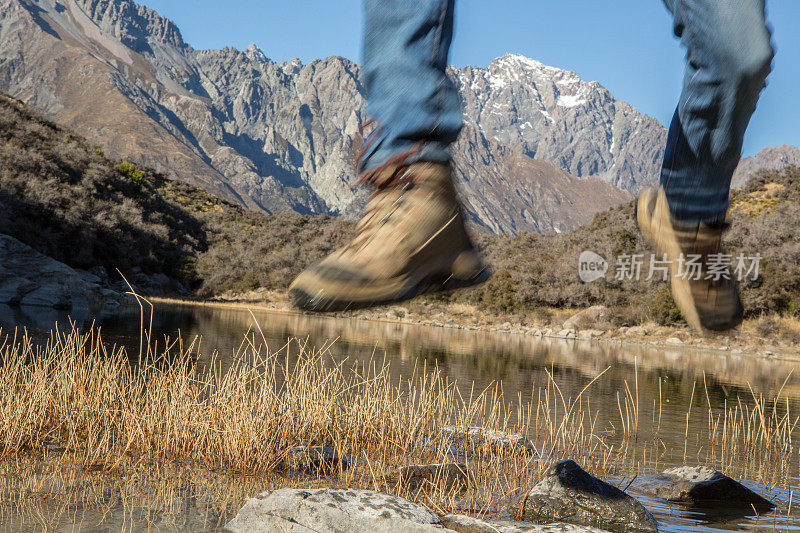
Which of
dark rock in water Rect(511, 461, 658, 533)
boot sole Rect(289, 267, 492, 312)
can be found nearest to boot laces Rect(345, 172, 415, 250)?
boot sole Rect(289, 267, 492, 312)

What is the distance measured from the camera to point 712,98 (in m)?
1.36

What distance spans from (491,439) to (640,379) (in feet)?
26.9

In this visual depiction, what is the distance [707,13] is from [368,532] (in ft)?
8.27

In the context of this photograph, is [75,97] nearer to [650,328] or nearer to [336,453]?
[650,328]

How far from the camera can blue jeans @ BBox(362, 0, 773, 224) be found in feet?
4.25

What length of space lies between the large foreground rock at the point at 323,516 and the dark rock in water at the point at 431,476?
107 cm

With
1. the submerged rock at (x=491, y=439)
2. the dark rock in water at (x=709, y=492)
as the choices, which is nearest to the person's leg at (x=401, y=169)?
the submerged rock at (x=491, y=439)

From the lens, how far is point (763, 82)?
4.40 ft

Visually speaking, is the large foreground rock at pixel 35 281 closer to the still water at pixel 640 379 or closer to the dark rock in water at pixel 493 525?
the still water at pixel 640 379

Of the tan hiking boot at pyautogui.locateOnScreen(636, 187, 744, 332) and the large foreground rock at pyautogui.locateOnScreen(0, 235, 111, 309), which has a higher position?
the tan hiking boot at pyautogui.locateOnScreen(636, 187, 744, 332)

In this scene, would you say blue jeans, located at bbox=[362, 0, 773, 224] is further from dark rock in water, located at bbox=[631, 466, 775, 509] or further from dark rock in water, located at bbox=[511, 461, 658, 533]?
dark rock in water, located at bbox=[631, 466, 775, 509]

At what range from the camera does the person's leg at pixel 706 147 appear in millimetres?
1294

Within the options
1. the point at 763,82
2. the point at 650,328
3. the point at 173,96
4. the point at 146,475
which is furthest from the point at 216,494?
the point at 173,96

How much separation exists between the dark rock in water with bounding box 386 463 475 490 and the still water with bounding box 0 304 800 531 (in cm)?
106
